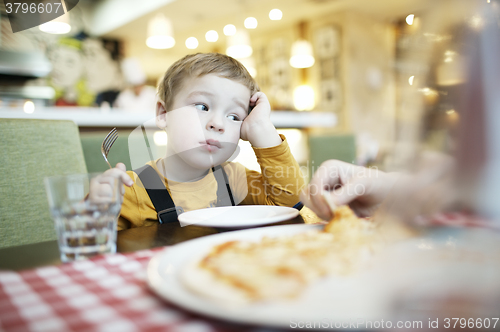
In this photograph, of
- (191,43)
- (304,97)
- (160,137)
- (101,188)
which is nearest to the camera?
(101,188)

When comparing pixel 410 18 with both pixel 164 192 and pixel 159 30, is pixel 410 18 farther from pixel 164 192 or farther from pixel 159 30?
pixel 159 30

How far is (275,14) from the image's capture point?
202 inches

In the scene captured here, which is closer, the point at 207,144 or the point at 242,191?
the point at 207,144

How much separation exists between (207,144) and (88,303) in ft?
2.34

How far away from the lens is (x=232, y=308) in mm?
245

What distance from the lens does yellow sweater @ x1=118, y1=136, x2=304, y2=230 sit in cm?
90

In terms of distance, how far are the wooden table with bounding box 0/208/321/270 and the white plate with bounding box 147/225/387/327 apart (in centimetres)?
17

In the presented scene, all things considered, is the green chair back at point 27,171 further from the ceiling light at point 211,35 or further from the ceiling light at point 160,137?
the ceiling light at point 211,35

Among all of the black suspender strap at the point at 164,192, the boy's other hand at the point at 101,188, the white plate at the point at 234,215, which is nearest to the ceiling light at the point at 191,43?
the black suspender strap at the point at 164,192

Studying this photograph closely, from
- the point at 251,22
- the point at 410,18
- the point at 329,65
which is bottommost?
the point at 410,18

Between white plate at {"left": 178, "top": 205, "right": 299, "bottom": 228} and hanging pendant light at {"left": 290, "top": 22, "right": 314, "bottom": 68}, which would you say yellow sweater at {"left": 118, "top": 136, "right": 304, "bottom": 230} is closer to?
white plate at {"left": 178, "top": 205, "right": 299, "bottom": 228}

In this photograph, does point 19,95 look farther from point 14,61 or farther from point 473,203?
point 473,203

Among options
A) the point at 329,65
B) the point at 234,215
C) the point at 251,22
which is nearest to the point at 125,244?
the point at 234,215

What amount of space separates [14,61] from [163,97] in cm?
435
